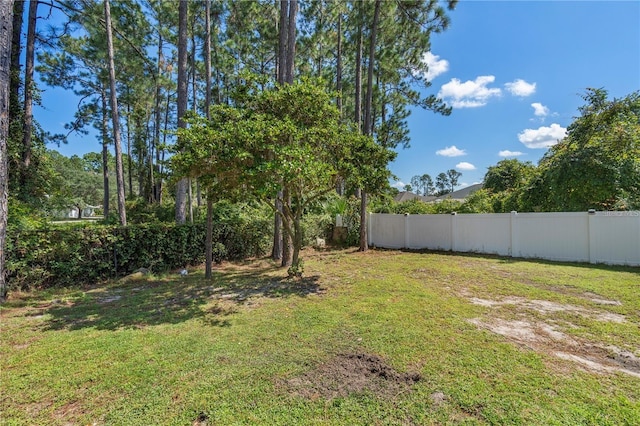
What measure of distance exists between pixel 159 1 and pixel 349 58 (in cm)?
874

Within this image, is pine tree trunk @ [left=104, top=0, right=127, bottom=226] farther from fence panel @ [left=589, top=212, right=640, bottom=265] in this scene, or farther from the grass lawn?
fence panel @ [left=589, top=212, right=640, bottom=265]

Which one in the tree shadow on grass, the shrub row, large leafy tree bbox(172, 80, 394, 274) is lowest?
the tree shadow on grass

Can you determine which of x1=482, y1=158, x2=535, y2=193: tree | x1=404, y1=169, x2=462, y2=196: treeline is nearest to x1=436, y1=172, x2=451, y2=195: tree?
x1=404, y1=169, x2=462, y2=196: treeline

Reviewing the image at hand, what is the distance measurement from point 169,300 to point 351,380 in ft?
11.9

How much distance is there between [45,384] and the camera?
8.28 feet

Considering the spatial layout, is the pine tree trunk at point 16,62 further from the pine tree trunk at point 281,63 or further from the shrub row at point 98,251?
the pine tree trunk at point 281,63

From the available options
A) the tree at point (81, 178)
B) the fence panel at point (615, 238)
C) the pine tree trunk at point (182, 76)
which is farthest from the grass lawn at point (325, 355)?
the tree at point (81, 178)

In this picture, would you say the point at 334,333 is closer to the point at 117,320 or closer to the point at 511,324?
the point at 511,324

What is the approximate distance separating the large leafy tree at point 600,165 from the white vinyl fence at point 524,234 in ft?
3.02

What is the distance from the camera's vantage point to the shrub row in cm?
507

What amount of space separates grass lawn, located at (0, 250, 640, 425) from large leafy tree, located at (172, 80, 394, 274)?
2032 mm

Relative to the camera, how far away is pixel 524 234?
28.4ft

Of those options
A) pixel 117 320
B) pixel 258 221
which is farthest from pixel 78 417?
pixel 258 221

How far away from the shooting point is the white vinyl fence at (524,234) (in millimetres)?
7207
